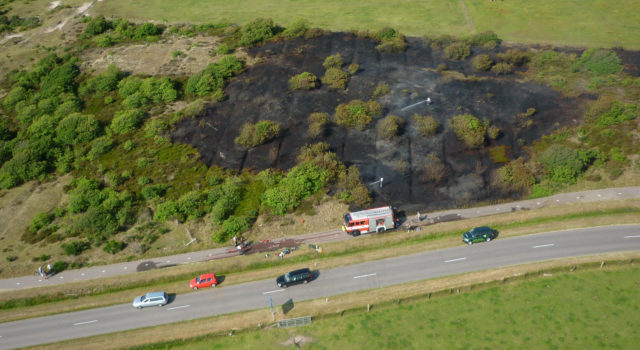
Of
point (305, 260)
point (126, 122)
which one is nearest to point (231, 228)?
point (305, 260)

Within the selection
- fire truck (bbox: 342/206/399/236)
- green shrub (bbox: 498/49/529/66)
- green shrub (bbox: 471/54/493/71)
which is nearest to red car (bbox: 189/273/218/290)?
fire truck (bbox: 342/206/399/236)

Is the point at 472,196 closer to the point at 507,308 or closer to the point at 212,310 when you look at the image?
the point at 507,308

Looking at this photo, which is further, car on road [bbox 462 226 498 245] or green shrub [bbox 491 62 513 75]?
green shrub [bbox 491 62 513 75]

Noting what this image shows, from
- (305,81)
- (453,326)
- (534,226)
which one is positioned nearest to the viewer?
(453,326)

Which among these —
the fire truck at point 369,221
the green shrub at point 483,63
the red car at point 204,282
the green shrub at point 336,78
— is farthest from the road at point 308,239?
the green shrub at point 336,78

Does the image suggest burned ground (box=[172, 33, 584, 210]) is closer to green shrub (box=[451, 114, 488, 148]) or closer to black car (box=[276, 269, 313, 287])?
green shrub (box=[451, 114, 488, 148])

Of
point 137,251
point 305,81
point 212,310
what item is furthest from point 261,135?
point 212,310

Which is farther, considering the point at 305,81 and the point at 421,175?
the point at 305,81
